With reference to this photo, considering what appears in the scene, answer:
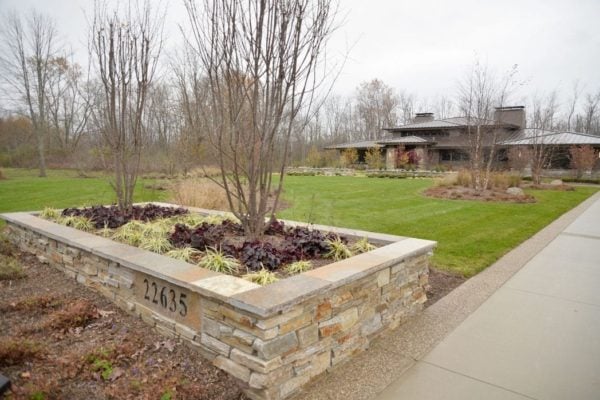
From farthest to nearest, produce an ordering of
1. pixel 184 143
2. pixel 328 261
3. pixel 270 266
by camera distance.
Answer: pixel 184 143, pixel 328 261, pixel 270 266

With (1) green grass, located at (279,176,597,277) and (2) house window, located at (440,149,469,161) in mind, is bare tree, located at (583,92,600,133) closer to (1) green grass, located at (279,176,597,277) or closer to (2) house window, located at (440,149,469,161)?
(2) house window, located at (440,149,469,161)

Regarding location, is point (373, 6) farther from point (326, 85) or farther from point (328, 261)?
point (328, 261)

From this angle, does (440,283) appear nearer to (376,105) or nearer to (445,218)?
(445,218)

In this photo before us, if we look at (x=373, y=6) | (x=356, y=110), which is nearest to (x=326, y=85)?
(x=373, y=6)

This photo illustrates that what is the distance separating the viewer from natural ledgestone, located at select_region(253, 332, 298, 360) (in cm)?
208

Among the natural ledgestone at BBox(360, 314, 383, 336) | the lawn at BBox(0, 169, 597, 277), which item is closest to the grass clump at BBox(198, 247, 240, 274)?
the natural ledgestone at BBox(360, 314, 383, 336)

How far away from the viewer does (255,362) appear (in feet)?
6.98

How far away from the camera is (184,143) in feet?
47.7

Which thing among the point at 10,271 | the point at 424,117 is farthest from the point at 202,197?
the point at 424,117

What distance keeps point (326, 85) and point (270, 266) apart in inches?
81.2

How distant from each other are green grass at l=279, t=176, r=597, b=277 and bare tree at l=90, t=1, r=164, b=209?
317 cm

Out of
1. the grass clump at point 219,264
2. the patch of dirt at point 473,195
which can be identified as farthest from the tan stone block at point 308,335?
the patch of dirt at point 473,195

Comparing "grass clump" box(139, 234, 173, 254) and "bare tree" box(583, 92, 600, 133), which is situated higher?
"bare tree" box(583, 92, 600, 133)

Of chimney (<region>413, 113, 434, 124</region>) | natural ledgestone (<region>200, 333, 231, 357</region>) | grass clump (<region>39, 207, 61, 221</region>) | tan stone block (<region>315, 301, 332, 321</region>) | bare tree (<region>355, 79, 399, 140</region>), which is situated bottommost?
natural ledgestone (<region>200, 333, 231, 357</region>)
